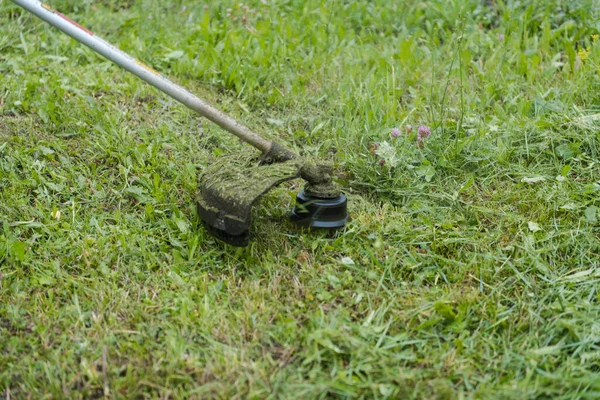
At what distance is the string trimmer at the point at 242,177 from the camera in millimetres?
2609

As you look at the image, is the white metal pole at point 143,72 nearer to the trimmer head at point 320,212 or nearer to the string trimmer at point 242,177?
the string trimmer at point 242,177

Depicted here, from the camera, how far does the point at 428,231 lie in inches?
109

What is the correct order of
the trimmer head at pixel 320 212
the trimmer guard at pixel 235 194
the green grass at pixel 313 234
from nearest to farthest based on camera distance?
the green grass at pixel 313 234 < the trimmer guard at pixel 235 194 < the trimmer head at pixel 320 212

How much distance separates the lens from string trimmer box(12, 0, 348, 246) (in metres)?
Result: 2.61

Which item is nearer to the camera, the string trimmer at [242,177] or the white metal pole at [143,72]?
the string trimmer at [242,177]

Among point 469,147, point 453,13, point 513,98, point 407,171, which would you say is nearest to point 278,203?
point 407,171

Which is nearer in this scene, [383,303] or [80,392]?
[80,392]

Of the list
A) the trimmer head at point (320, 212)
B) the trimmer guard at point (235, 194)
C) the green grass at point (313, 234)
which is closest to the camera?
the green grass at point (313, 234)

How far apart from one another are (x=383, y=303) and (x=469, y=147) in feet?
3.68

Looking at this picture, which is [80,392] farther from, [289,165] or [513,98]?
[513,98]

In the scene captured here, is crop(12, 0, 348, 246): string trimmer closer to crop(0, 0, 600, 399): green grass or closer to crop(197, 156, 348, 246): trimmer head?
crop(197, 156, 348, 246): trimmer head

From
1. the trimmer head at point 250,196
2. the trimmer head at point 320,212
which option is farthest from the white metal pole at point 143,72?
the trimmer head at point 320,212

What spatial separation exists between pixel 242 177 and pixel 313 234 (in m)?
0.39

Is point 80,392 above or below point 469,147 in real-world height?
below
